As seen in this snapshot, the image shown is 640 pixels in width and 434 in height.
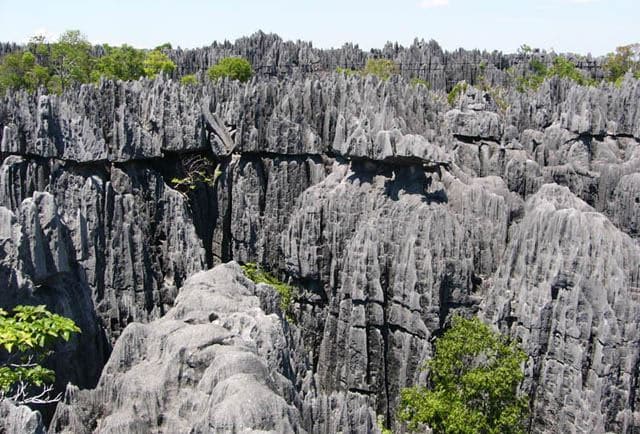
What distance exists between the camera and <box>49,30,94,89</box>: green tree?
51.9 m

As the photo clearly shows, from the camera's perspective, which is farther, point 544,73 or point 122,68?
point 544,73

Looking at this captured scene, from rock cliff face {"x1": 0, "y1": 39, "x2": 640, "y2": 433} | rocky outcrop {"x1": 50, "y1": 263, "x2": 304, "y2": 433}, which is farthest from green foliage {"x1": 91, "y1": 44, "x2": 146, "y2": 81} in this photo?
rocky outcrop {"x1": 50, "y1": 263, "x2": 304, "y2": 433}

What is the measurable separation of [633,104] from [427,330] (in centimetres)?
1984

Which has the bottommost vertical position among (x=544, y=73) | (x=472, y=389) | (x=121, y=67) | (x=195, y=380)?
(x=472, y=389)

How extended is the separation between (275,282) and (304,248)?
7.14 ft

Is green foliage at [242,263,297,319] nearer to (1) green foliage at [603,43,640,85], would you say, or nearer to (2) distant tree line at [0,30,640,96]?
(2) distant tree line at [0,30,640,96]

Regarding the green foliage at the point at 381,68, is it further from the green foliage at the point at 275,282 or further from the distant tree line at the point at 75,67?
the green foliage at the point at 275,282

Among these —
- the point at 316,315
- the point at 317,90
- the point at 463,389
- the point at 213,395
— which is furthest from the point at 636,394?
the point at 317,90

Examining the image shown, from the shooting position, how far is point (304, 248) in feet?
81.0

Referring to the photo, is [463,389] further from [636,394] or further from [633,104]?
[633,104]

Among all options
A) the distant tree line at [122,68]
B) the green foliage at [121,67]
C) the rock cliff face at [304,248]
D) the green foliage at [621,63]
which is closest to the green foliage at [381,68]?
the distant tree line at [122,68]

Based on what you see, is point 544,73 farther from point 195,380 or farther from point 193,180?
point 195,380

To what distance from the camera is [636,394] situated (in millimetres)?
19172

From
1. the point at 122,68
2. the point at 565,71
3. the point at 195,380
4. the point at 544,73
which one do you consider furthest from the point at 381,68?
the point at 195,380
